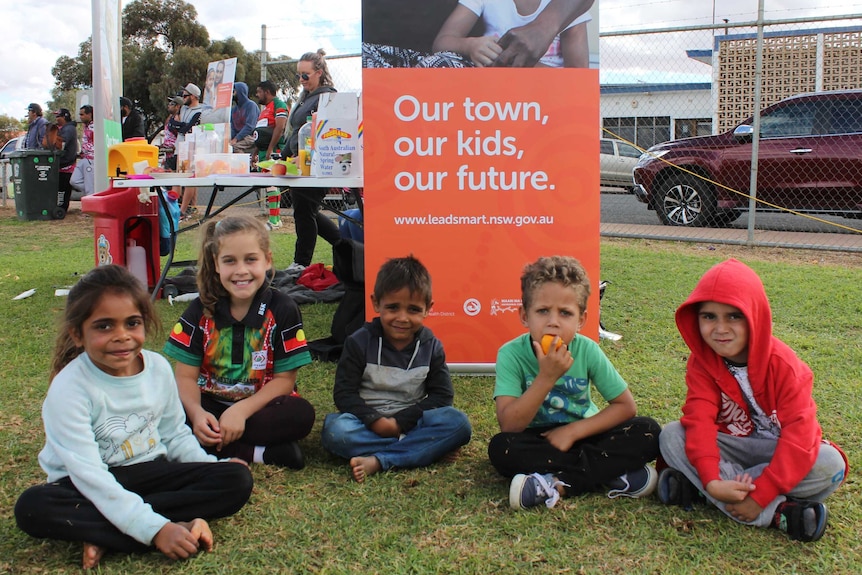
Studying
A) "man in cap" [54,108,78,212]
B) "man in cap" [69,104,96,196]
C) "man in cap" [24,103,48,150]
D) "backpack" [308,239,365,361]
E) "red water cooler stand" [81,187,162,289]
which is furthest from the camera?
"man in cap" [24,103,48,150]

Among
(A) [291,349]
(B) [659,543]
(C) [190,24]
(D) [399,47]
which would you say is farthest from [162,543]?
(C) [190,24]

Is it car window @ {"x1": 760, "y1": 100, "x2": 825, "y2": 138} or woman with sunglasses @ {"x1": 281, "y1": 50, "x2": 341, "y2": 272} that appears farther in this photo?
car window @ {"x1": 760, "y1": 100, "x2": 825, "y2": 138}

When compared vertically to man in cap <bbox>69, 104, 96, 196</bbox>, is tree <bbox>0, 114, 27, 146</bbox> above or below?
above

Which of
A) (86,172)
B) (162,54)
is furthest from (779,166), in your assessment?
(162,54)

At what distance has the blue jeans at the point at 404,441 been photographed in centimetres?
285

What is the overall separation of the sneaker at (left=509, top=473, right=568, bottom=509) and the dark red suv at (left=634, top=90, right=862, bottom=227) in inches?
266

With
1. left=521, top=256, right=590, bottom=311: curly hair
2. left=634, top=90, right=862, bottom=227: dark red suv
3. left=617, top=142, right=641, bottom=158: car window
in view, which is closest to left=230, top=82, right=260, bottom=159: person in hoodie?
left=634, top=90, right=862, bottom=227: dark red suv

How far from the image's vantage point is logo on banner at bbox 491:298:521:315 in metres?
3.88

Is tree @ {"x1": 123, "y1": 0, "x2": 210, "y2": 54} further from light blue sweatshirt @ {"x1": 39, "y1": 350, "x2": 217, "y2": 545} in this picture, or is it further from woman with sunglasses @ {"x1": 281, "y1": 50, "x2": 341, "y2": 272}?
light blue sweatshirt @ {"x1": 39, "y1": 350, "x2": 217, "y2": 545}

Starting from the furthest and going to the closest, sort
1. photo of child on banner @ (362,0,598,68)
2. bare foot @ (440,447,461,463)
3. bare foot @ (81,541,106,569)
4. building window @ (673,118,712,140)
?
building window @ (673,118,712,140) < photo of child on banner @ (362,0,598,68) < bare foot @ (440,447,461,463) < bare foot @ (81,541,106,569)

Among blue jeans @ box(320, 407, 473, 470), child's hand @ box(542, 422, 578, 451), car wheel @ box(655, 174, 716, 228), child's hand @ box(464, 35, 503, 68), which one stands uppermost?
child's hand @ box(464, 35, 503, 68)

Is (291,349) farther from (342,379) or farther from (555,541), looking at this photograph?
(555,541)

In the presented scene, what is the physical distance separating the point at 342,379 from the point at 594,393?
1288mm

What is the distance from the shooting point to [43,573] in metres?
2.11
